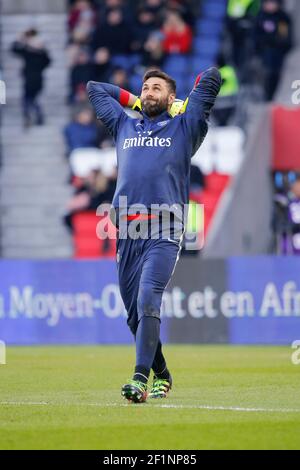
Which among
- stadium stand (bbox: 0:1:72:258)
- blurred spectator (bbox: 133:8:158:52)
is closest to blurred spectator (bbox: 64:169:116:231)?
stadium stand (bbox: 0:1:72:258)

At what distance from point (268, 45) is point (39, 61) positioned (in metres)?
4.40

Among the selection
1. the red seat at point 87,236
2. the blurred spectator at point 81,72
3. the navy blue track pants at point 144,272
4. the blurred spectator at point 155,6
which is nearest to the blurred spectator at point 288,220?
the red seat at point 87,236

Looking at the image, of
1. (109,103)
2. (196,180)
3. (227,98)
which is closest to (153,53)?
(227,98)

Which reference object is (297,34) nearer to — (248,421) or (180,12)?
(180,12)

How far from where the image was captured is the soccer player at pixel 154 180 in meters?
9.43

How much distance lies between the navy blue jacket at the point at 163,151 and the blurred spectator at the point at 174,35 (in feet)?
51.0

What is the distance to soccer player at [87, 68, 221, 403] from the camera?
9.43 metres

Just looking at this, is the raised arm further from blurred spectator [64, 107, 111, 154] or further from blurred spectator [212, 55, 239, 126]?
blurred spectator [212, 55, 239, 126]

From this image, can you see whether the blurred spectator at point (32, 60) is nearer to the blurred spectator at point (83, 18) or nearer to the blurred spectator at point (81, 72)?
the blurred spectator at point (81, 72)

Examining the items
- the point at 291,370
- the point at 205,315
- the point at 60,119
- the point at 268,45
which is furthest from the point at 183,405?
the point at 60,119

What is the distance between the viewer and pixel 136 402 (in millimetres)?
9250

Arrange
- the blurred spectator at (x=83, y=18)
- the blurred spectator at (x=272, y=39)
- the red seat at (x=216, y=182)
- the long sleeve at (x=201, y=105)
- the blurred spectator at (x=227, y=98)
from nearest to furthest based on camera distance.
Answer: the long sleeve at (x=201, y=105) < the red seat at (x=216, y=182) < the blurred spectator at (x=227, y=98) < the blurred spectator at (x=272, y=39) < the blurred spectator at (x=83, y=18)

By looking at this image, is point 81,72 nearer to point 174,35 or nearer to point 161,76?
point 174,35

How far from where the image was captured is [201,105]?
31.7ft
